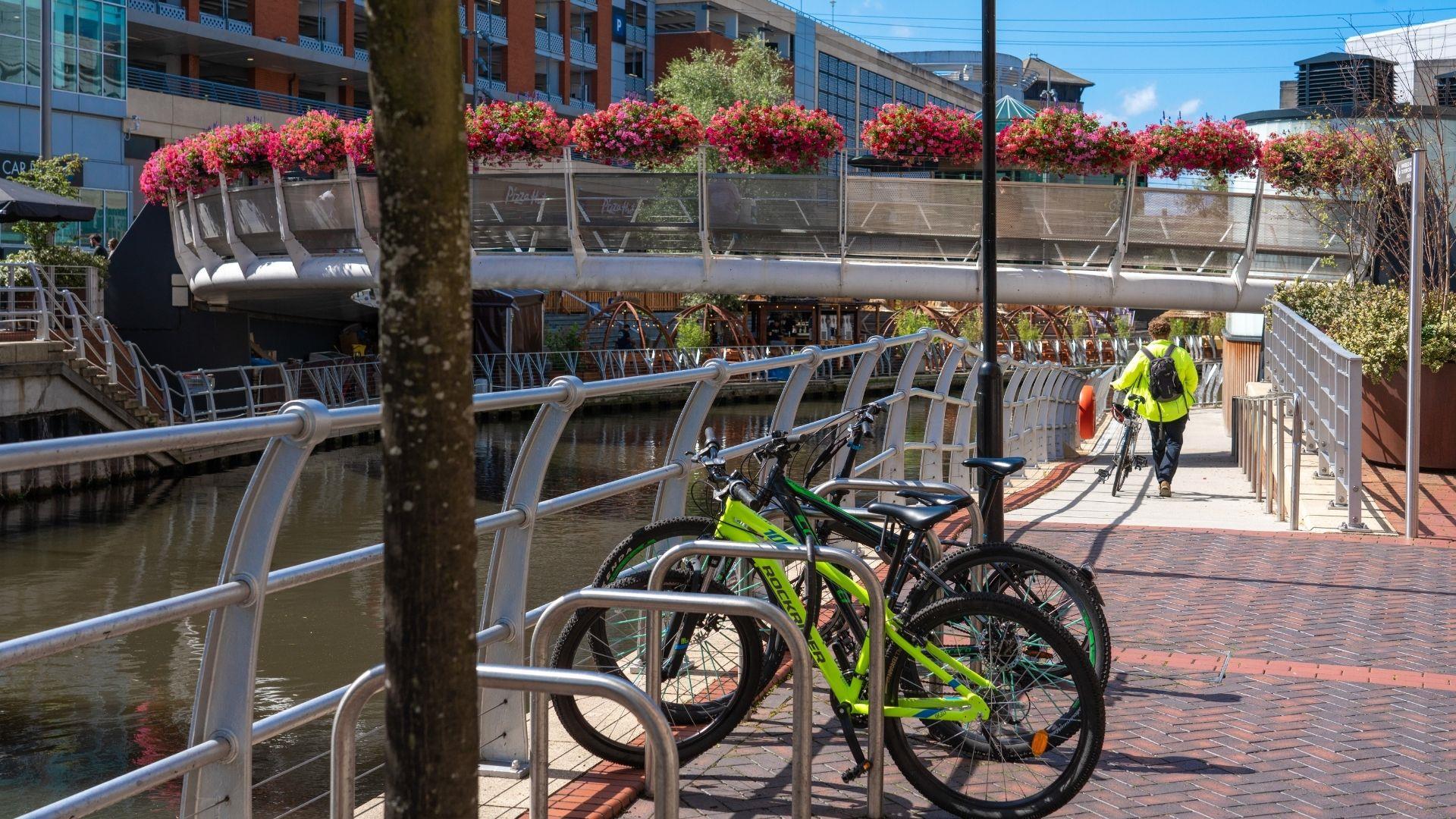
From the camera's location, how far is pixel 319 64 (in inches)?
2099

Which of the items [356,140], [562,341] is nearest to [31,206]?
[356,140]

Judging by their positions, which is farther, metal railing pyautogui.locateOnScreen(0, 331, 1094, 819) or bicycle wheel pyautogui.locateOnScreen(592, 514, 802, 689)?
bicycle wheel pyautogui.locateOnScreen(592, 514, 802, 689)

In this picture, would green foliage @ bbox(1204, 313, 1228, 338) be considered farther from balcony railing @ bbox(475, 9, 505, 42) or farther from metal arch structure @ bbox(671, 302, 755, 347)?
balcony railing @ bbox(475, 9, 505, 42)

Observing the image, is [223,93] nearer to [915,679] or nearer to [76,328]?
[76,328]

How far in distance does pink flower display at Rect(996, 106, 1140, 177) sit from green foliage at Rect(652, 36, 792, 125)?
3930 cm

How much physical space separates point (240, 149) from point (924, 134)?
39.0ft

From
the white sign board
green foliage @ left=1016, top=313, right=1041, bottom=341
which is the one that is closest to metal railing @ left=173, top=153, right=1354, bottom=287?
the white sign board

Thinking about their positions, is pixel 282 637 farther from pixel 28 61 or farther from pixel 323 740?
pixel 28 61

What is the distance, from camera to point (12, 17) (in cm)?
3862

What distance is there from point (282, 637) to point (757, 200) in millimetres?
10718

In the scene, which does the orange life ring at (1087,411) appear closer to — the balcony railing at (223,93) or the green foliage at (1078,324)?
the balcony railing at (223,93)

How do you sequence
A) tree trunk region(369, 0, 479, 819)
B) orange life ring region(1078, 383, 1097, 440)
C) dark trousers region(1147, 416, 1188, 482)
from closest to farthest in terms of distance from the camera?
1. tree trunk region(369, 0, 479, 819)
2. dark trousers region(1147, 416, 1188, 482)
3. orange life ring region(1078, 383, 1097, 440)

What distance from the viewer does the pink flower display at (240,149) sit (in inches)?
1008

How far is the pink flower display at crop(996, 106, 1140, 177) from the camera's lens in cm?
2072
